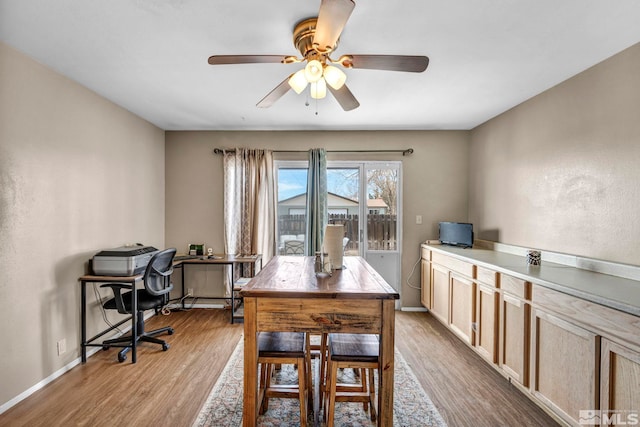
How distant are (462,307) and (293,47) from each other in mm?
2762

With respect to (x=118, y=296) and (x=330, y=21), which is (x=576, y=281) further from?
(x=118, y=296)

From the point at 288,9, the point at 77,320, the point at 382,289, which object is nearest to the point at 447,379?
the point at 382,289

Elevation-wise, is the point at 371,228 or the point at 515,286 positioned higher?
the point at 371,228

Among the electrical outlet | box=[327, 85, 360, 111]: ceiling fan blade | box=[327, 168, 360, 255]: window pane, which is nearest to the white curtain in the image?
box=[327, 168, 360, 255]: window pane

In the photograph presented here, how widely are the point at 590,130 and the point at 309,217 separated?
290 cm

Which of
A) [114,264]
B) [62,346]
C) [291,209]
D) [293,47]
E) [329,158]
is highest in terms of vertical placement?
[293,47]

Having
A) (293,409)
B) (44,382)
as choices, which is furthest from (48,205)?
(293,409)

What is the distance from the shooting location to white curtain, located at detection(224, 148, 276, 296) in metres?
3.96

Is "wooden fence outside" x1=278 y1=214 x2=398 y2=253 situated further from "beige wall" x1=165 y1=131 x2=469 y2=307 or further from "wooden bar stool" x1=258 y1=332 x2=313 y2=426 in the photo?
"wooden bar stool" x1=258 y1=332 x2=313 y2=426

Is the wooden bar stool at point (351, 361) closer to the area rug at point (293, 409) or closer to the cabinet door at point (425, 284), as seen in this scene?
the area rug at point (293, 409)

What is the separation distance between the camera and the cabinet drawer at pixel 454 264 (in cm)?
275

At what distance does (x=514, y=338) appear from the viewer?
215 cm

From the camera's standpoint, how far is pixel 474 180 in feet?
12.7

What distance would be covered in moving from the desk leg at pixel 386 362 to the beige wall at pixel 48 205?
8.16 ft
